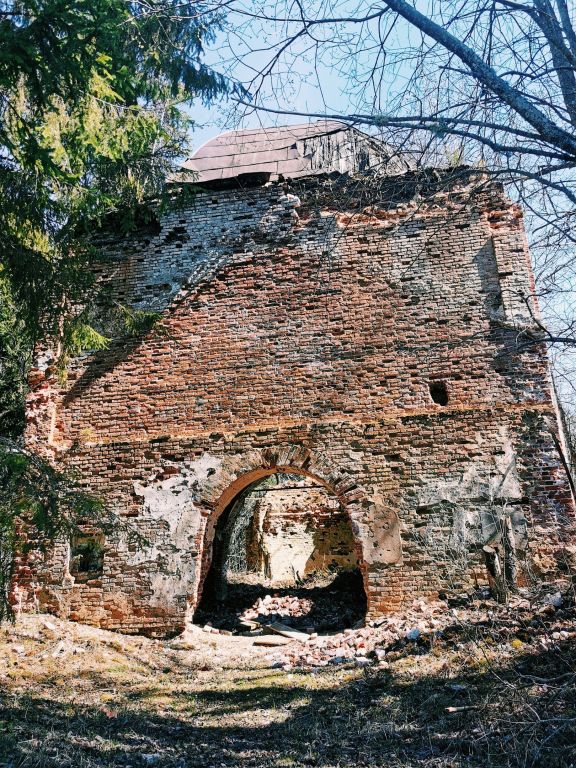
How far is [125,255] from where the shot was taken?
955 centimetres

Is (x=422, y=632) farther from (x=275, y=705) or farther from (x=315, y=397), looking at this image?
(x=315, y=397)

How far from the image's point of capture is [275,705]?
5.46 metres

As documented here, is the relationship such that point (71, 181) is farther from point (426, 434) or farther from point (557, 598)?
point (557, 598)

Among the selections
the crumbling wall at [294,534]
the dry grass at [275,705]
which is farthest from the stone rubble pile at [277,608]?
the crumbling wall at [294,534]

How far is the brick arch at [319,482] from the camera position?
770 centimetres

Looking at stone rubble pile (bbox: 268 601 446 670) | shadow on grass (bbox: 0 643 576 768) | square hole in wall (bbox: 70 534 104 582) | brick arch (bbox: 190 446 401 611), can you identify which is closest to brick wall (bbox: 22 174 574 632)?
brick arch (bbox: 190 446 401 611)

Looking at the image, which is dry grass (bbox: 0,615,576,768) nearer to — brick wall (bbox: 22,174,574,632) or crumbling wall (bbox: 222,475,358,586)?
brick wall (bbox: 22,174,574,632)

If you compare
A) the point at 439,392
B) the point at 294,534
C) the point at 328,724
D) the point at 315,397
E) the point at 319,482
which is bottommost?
the point at 328,724

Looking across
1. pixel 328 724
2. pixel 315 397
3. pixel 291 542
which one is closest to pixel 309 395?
pixel 315 397

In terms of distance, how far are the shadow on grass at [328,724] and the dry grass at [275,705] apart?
1cm

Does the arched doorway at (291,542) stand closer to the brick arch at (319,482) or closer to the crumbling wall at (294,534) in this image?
the crumbling wall at (294,534)

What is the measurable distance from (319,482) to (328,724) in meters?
3.55

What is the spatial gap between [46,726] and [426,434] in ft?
16.9

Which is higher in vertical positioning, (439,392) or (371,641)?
(439,392)
